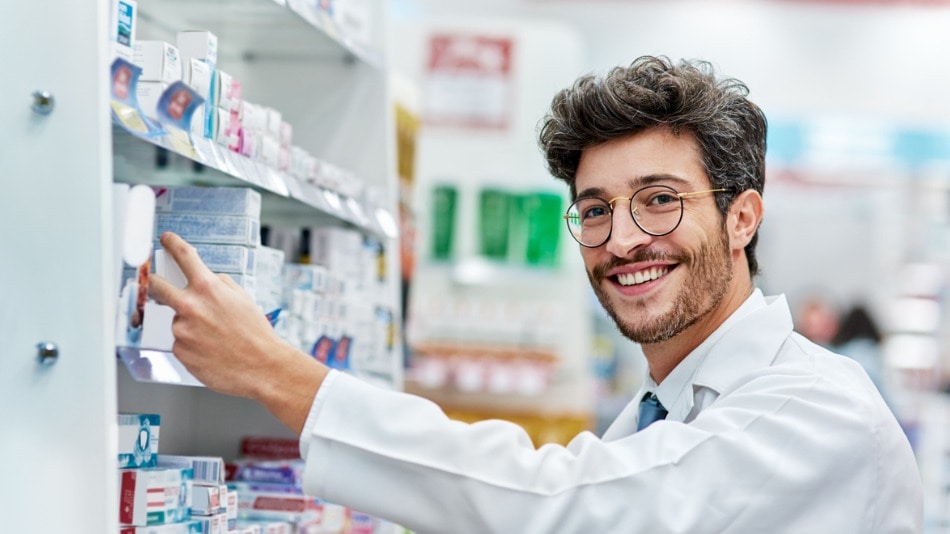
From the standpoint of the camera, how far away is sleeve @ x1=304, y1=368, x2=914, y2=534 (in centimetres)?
171

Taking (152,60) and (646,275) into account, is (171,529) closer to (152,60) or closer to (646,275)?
(152,60)

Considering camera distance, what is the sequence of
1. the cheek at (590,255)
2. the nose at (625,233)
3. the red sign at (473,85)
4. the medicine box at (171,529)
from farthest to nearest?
the red sign at (473,85), the cheek at (590,255), the nose at (625,233), the medicine box at (171,529)

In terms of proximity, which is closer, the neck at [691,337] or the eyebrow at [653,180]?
the eyebrow at [653,180]

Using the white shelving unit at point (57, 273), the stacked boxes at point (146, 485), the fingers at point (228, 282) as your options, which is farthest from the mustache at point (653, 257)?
the white shelving unit at point (57, 273)

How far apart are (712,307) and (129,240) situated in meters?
1.05

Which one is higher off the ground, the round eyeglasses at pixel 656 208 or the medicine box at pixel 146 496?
the round eyeglasses at pixel 656 208

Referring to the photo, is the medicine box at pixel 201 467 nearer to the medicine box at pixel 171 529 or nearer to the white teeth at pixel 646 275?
the medicine box at pixel 171 529

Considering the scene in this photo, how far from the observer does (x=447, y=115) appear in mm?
6730

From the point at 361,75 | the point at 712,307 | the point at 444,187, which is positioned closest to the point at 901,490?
the point at 712,307

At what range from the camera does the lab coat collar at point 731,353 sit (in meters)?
2.08

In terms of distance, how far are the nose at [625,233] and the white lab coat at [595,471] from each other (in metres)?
0.40

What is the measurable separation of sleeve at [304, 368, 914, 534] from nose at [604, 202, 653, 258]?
438mm

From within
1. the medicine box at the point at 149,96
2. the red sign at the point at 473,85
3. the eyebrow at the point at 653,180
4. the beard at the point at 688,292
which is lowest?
the beard at the point at 688,292

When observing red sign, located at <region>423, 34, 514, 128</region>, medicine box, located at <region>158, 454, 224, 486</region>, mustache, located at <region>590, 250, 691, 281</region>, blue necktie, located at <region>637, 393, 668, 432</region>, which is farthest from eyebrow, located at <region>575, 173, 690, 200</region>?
red sign, located at <region>423, 34, 514, 128</region>
